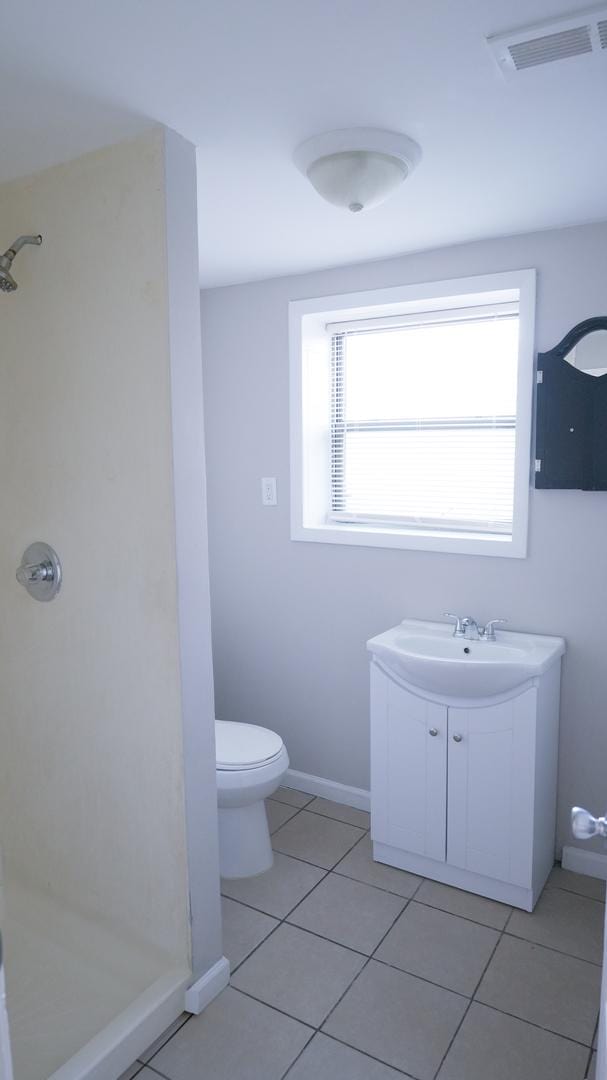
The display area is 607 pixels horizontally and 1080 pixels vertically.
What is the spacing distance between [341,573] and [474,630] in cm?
63

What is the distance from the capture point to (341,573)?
9.76ft

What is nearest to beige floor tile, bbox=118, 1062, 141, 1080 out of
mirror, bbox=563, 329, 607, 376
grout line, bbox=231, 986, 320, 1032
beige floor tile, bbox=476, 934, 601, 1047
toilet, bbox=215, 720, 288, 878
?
grout line, bbox=231, 986, 320, 1032

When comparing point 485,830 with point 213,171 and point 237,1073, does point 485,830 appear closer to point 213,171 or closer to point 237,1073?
point 237,1073

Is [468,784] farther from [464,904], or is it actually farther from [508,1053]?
[508,1053]

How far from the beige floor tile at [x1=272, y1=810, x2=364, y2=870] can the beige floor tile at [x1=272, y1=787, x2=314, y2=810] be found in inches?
3.9

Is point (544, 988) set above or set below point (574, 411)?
below

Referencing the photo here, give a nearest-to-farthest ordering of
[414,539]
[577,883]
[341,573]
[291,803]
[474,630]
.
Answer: [577,883] < [474,630] < [414,539] < [341,573] < [291,803]

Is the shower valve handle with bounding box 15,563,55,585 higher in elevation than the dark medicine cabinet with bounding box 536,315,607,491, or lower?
lower

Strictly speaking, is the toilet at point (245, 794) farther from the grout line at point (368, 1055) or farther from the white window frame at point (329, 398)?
the white window frame at point (329, 398)

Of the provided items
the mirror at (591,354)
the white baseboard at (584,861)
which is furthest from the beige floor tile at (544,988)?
the mirror at (591,354)

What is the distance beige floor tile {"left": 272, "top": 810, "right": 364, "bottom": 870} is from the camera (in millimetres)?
2688

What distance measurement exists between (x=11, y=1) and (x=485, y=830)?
96.6 inches

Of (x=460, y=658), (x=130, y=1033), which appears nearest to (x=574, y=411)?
(x=460, y=658)

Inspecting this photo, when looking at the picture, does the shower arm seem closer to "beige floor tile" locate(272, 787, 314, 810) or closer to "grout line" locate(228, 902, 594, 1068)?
"grout line" locate(228, 902, 594, 1068)
